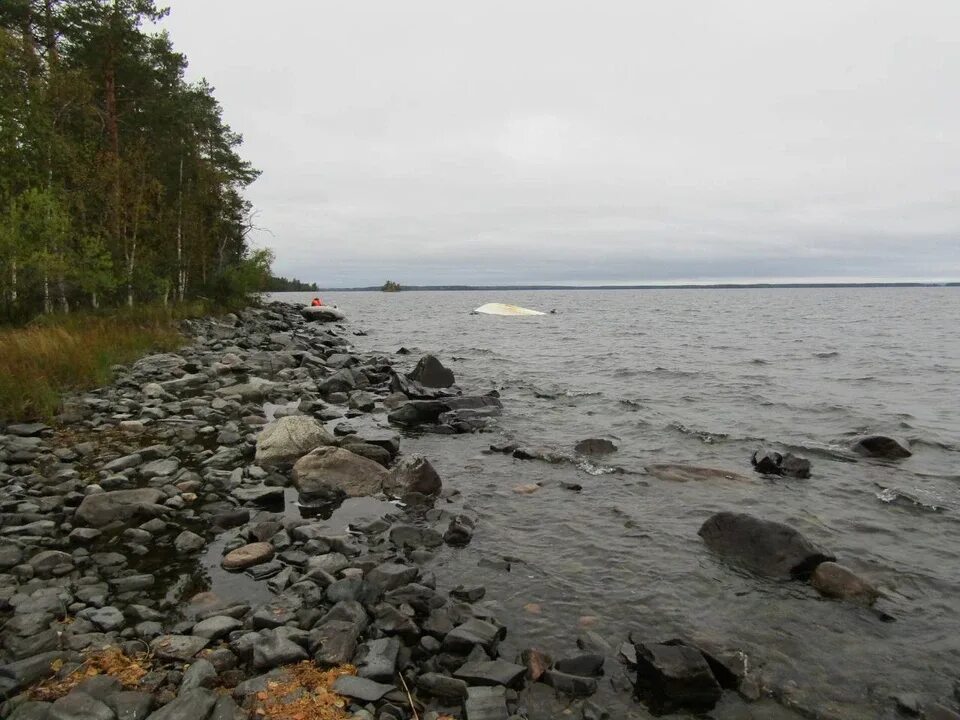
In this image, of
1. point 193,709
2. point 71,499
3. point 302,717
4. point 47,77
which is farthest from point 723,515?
point 47,77

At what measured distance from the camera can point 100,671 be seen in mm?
4367

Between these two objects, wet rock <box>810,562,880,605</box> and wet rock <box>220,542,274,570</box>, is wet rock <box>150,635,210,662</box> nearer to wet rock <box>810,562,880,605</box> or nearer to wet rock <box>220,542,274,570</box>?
wet rock <box>220,542,274,570</box>

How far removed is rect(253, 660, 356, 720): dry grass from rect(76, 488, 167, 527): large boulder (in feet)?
12.7

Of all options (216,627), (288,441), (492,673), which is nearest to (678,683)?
(492,673)

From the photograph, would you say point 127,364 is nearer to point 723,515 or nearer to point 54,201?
point 54,201

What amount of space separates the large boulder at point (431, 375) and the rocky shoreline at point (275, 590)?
25.9ft

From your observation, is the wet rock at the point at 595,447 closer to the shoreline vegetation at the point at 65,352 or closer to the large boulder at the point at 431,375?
the large boulder at the point at 431,375

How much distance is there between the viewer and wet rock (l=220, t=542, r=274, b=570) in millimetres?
6293

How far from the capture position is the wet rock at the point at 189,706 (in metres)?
3.84

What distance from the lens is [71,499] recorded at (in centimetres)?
752

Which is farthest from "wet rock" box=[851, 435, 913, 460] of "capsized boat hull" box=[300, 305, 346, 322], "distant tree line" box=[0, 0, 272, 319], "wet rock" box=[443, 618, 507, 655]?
"capsized boat hull" box=[300, 305, 346, 322]

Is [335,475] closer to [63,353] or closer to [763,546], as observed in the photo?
[763,546]

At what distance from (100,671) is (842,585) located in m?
7.12

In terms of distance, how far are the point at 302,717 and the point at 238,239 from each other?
51788 mm
